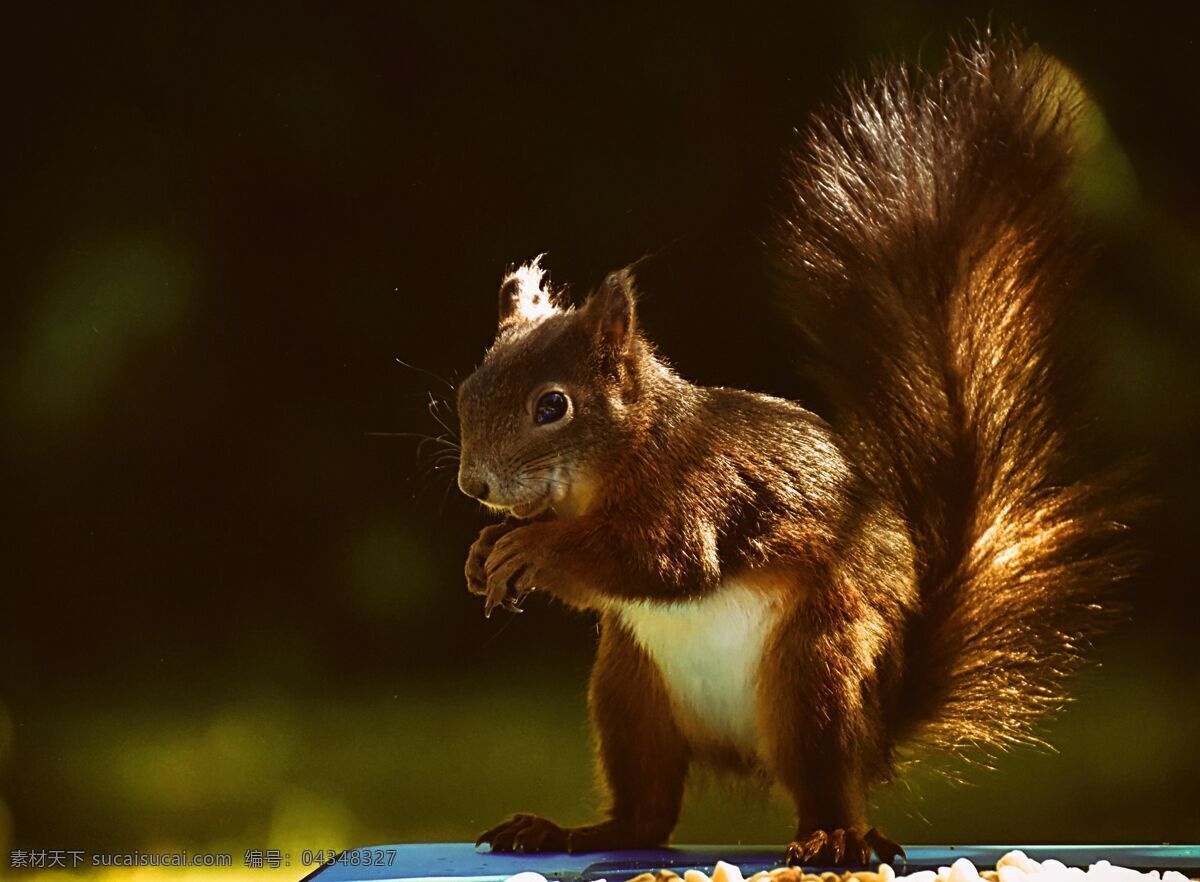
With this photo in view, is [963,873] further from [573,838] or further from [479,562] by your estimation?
[479,562]

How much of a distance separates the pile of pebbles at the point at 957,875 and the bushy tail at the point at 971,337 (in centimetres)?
29

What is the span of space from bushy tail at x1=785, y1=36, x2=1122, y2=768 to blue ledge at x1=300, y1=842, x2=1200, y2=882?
0.18 meters

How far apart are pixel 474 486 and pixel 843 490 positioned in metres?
0.51

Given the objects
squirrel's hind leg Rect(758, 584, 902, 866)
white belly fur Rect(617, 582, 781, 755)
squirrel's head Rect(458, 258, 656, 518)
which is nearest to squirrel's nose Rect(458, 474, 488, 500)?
squirrel's head Rect(458, 258, 656, 518)

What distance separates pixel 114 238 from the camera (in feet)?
8.98

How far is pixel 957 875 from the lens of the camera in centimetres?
199

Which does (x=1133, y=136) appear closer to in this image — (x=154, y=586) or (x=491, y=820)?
(x=491, y=820)

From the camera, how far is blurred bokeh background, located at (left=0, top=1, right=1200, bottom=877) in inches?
105

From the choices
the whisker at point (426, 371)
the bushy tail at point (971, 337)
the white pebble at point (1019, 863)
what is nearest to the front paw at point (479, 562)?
the whisker at point (426, 371)

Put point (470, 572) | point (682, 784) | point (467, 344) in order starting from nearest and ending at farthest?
point (470, 572), point (682, 784), point (467, 344)

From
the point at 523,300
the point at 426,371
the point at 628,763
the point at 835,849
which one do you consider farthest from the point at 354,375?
the point at 835,849

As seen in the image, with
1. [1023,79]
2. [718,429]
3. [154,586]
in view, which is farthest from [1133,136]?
[154,586]


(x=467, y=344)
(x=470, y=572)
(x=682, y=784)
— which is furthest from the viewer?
(x=467, y=344)

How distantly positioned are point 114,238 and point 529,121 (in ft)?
2.33
